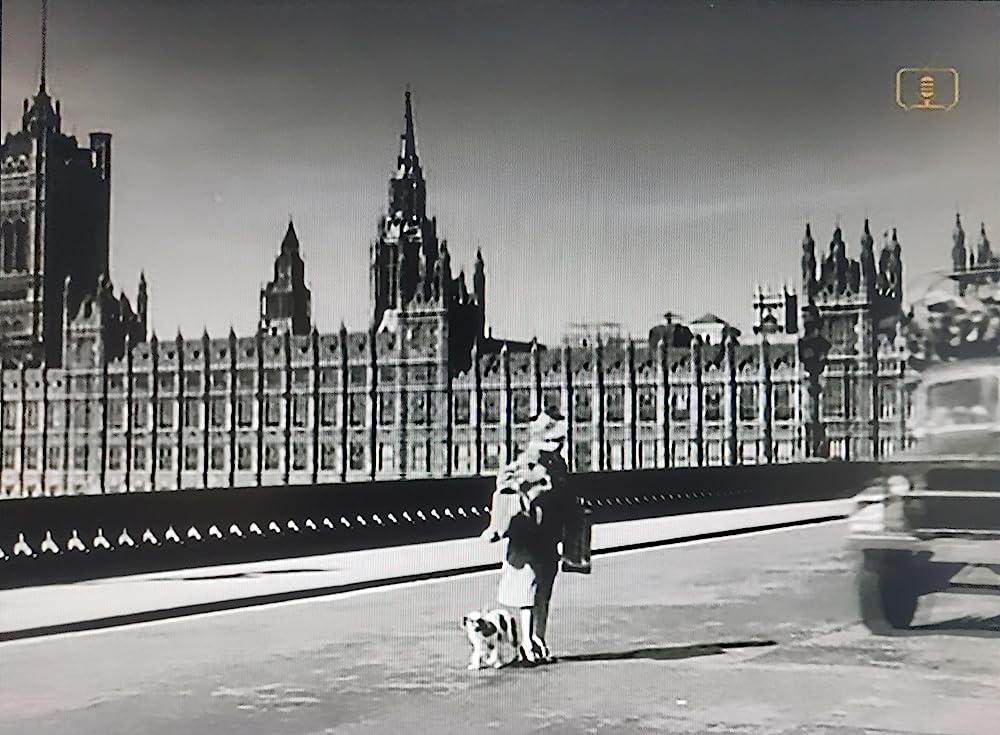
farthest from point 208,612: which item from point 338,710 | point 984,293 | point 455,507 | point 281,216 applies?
point 984,293

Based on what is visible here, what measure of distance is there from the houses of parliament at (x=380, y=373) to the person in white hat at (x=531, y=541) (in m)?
0.18

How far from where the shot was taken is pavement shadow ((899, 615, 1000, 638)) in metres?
4.12

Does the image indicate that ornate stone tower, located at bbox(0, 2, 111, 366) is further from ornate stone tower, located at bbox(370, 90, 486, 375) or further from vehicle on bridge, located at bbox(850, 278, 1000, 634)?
vehicle on bridge, located at bbox(850, 278, 1000, 634)

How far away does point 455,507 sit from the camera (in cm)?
414

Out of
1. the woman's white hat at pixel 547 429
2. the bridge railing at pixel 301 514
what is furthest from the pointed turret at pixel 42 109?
the woman's white hat at pixel 547 429

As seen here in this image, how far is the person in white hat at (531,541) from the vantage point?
154 inches

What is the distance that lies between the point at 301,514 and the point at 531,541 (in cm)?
90

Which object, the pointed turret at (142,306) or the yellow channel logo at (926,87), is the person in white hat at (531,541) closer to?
the pointed turret at (142,306)

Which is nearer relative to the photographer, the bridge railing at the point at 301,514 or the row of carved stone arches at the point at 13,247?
the bridge railing at the point at 301,514

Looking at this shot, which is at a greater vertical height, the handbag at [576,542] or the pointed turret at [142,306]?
the pointed turret at [142,306]

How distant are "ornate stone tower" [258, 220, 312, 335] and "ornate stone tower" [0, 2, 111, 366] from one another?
581 mm

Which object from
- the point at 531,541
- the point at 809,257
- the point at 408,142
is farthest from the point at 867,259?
the point at 408,142

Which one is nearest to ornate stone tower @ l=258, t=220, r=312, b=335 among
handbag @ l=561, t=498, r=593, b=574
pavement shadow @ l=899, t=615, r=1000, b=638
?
handbag @ l=561, t=498, r=593, b=574

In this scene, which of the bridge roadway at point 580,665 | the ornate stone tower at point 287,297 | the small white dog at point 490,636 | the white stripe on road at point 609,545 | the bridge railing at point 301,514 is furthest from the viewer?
the ornate stone tower at point 287,297
